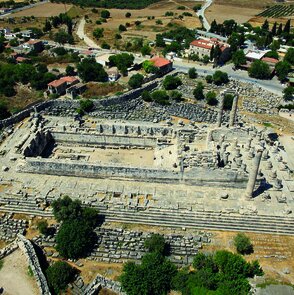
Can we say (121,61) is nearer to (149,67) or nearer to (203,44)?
(149,67)

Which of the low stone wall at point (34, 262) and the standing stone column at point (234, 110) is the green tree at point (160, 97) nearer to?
the standing stone column at point (234, 110)

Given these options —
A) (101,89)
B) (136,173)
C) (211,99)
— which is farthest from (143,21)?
(136,173)

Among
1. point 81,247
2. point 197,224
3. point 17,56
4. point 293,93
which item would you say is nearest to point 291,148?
point 293,93

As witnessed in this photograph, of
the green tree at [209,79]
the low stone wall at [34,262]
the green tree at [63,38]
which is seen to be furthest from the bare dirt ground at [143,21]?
the low stone wall at [34,262]

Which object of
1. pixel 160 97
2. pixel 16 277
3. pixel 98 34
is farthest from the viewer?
pixel 98 34

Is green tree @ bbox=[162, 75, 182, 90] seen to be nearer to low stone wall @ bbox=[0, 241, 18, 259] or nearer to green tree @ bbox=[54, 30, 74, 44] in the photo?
green tree @ bbox=[54, 30, 74, 44]

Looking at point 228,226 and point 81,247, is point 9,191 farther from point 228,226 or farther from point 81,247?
point 228,226
